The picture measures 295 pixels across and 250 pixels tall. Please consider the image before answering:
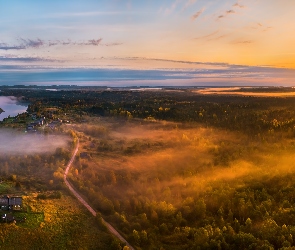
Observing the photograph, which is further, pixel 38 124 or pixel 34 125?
pixel 38 124

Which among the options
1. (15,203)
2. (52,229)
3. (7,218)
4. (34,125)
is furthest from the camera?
(34,125)

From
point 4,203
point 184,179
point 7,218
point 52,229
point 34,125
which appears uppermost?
point 34,125

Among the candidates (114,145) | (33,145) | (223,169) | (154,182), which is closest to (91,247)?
(154,182)

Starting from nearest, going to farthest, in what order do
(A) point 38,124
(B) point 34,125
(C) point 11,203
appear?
(C) point 11,203
(B) point 34,125
(A) point 38,124

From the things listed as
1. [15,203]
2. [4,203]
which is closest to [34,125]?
[4,203]

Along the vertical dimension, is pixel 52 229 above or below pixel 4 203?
below

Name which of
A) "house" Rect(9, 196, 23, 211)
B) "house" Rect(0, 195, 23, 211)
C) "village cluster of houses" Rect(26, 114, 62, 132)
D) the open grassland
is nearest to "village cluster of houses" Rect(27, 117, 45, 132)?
"village cluster of houses" Rect(26, 114, 62, 132)

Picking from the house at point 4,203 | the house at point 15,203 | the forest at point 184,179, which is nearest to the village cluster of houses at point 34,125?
the forest at point 184,179

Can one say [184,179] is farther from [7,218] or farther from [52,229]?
[7,218]

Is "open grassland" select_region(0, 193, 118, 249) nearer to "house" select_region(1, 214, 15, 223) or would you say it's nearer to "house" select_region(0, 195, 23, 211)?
"house" select_region(1, 214, 15, 223)

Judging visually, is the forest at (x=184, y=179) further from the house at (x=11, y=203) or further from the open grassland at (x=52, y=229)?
the house at (x=11, y=203)
